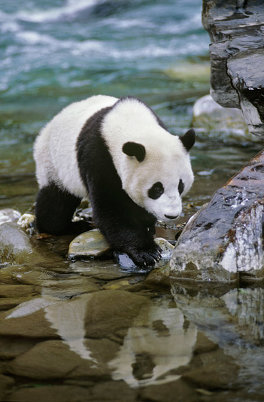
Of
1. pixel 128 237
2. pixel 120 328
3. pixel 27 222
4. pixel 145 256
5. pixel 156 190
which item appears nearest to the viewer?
pixel 120 328

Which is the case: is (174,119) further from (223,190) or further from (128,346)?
(128,346)

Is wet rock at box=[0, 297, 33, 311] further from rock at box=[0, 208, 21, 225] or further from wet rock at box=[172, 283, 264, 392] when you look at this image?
rock at box=[0, 208, 21, 225]

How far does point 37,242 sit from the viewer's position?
5.73 metres

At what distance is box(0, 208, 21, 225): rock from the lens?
20.9 feet

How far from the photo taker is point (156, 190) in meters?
4.53

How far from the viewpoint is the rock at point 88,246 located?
5117 millimetres

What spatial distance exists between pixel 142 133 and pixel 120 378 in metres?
2.26

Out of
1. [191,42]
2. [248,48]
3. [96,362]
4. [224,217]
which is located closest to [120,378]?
[96,362]

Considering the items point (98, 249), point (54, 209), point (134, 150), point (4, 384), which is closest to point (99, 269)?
point (98, 249)

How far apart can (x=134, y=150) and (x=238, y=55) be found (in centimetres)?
172

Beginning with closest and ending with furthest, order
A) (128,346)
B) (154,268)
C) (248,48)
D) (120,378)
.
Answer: (120,378) → (128,346) → (154,268) → (248,48)

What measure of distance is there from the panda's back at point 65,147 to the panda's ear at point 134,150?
0.94m

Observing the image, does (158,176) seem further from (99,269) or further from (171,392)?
(171,392)

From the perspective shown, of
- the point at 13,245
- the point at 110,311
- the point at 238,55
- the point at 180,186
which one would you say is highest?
the point at 238,55
